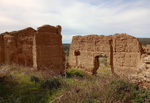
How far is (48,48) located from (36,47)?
0.93m

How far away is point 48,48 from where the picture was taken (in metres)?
9.59

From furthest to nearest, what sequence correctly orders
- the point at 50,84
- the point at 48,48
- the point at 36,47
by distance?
1. the point at 48,48
2. the point at 36,47
3. the point at 50,84

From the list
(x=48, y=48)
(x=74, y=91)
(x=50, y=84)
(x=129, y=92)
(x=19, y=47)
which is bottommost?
(x=50, y=84)

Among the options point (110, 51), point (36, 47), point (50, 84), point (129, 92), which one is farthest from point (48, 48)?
point (129, 92)

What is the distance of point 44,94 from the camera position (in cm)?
525

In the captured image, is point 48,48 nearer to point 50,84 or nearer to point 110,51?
point 50,84

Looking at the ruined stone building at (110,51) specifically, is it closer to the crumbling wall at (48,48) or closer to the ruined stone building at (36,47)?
the ruined stone building at (36,47)

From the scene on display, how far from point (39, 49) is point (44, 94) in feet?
15.4

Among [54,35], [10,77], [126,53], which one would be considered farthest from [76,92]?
[54,35]

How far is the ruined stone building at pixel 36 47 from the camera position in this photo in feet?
30.4

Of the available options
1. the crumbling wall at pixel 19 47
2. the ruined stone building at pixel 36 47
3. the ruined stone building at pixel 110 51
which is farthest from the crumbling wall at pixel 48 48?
the crumbling wall at pixel 19 47

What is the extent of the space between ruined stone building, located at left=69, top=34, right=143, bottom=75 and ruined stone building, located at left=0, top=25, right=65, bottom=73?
213cm

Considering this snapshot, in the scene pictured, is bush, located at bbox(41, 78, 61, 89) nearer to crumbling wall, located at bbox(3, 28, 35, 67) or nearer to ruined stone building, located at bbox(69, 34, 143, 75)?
ruined stone building, located at bbox(69, 34, 143, 75)

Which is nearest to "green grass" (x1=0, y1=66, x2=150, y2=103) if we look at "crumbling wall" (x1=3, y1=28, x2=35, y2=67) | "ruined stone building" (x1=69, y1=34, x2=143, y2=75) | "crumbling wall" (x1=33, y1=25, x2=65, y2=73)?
"ruined stone building" (x1=69, y1=34, x2=143, y2=75)
